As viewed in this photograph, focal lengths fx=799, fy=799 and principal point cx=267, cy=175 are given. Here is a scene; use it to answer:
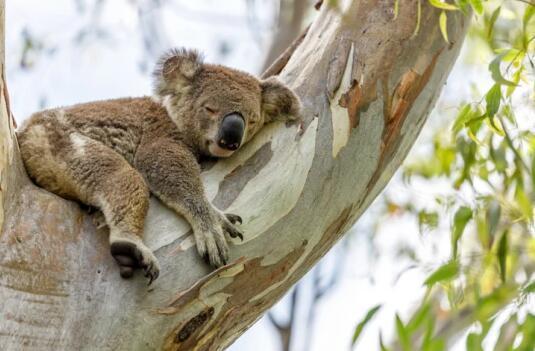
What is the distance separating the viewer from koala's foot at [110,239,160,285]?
221 cm

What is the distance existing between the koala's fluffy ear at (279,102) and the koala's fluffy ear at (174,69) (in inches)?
15.1

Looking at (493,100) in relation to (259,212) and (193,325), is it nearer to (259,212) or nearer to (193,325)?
(259,212)

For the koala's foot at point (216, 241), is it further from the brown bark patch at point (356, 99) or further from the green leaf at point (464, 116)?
the green leaf at point (464, 116)

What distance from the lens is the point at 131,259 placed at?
2.21 meters

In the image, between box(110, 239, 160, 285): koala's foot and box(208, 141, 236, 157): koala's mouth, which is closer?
box(110, 239, 160, 285): koala's foot

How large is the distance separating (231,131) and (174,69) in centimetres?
57

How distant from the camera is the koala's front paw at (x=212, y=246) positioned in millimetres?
2344

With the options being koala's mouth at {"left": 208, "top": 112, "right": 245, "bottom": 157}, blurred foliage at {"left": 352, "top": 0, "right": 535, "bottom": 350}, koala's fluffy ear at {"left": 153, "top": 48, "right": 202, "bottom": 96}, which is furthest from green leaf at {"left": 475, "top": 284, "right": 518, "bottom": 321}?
koala's fluffy ear at {"left": 153, "top": 48, "right": 202, "bottom": 96}

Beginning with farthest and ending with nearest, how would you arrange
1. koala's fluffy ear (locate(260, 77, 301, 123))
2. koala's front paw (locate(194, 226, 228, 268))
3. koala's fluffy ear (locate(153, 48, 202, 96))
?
koala's fluffy ear (locate(153, 48, 202, 96)) → koala's fluffy ear (locate(260, 77, 301, 123)) → koala's front paw (locate(194, 226, 228, 268))

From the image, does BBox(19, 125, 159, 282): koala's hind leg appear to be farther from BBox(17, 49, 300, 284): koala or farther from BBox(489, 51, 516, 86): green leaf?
BBox(489, 51, 516, 86): green leaf

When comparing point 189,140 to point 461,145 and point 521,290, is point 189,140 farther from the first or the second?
point 521,290

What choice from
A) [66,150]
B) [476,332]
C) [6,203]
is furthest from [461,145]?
[6,203]

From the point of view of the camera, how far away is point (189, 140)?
10.3ft

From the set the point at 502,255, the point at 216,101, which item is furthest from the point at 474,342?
the point at 216,101
